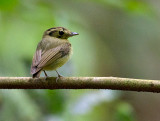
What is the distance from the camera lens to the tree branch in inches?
123

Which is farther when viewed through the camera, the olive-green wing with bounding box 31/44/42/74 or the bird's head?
the bird's head

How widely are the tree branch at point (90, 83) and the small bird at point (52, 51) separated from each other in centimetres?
24

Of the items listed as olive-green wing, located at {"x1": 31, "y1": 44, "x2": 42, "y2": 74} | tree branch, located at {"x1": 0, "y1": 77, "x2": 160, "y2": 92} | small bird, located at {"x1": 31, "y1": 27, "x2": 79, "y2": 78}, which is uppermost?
tree branch, located at {"x1": 0, "y1": 77, "x2": 160, "y2": 92}

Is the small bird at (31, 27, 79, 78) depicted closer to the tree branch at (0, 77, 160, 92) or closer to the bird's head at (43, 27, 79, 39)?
the bird's head at (43, 27, 79, 39)

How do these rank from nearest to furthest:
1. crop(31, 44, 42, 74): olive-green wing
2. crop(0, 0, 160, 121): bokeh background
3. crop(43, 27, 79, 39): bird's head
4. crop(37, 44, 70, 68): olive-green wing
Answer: crop(31, 44, 42, 74): olive-green wing, crop(0, 0, 160, 121): bokeh background, crop(37, 44, 70, 68): olive-green wing, crop(43, 27, 79, 39): bird's head

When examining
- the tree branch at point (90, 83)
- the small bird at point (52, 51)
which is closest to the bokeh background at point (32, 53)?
the small bird at point (52, 51)

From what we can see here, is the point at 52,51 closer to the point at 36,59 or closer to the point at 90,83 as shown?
the point at 36,59

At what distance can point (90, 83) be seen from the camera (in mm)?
3213

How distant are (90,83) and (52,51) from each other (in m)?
1.27

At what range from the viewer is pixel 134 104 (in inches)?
328

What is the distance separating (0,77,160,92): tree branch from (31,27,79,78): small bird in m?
0.24

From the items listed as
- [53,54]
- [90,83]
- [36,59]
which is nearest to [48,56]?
[53,54]

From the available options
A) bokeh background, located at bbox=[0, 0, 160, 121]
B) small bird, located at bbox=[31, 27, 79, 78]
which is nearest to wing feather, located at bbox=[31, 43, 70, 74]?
small bird, located at bbox=[31, 27, 79, 78]

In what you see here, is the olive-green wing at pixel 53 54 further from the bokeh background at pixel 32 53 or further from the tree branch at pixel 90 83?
the tree branch at pixel 90 83
